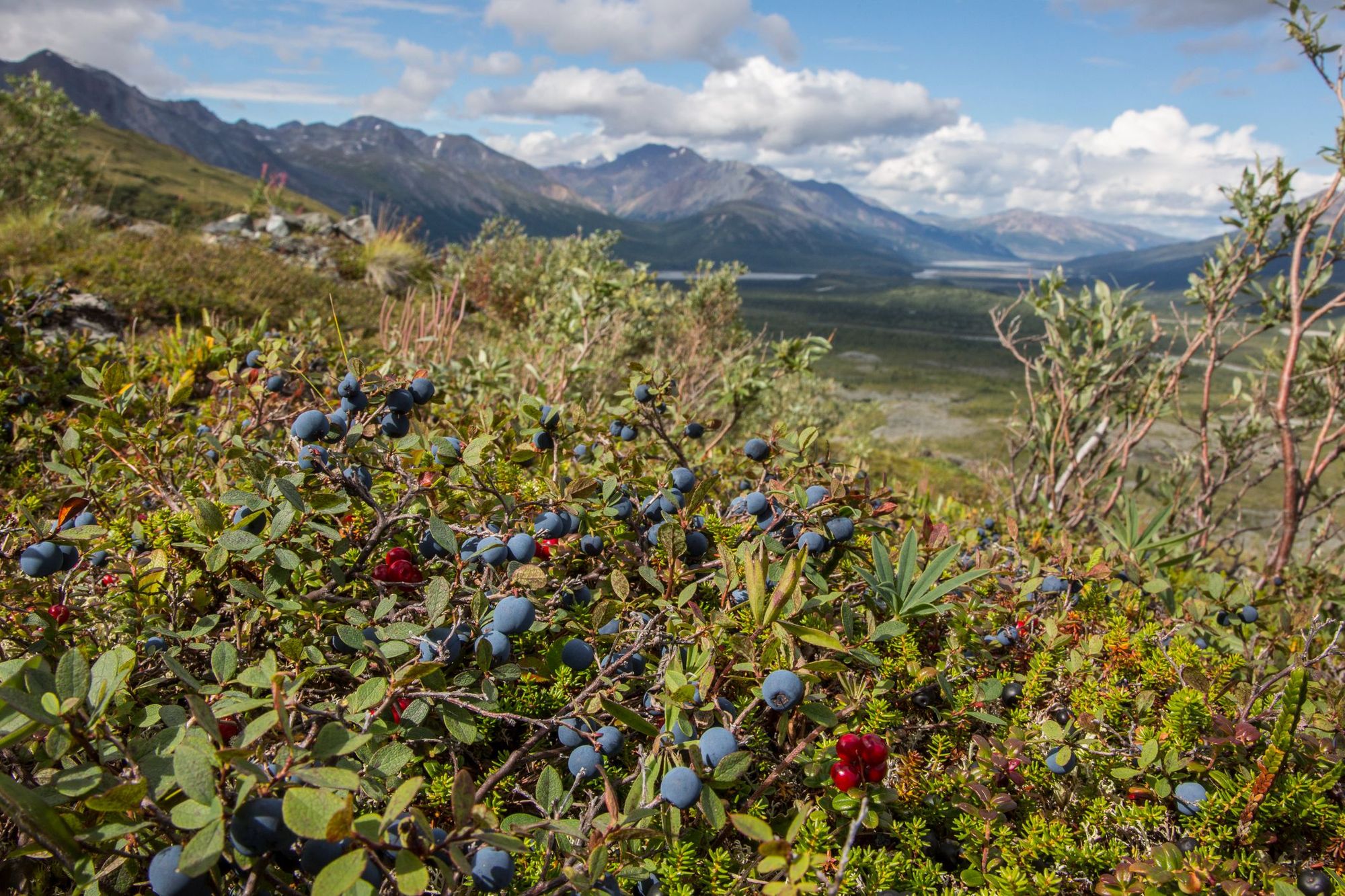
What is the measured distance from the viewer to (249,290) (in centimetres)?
980

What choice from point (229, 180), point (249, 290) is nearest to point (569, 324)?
point (249, 290)

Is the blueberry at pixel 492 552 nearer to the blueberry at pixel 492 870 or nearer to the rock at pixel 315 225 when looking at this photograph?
the blueberry at pixel 492 870

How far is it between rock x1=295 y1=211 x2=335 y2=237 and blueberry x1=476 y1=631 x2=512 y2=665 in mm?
19152

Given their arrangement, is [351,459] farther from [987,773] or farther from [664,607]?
[987,773]

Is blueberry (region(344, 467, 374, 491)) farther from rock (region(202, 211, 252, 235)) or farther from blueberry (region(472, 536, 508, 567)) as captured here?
rock (region(202, 211, 252, 235))

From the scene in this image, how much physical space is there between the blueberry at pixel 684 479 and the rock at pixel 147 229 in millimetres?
14979

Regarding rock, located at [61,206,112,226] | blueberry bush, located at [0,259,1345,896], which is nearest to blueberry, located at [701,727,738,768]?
blueberry bush, located at [0,259,1345,896]

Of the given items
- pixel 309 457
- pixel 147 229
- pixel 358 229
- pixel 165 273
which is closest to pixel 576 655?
pixel 309 457

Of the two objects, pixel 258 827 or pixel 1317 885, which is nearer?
pixel 258 827

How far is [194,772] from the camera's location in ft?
2.90

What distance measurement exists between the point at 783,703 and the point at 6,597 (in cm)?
162

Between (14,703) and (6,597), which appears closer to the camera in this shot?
(14,703)

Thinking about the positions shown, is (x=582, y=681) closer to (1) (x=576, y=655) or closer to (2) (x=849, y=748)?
(1) (x=576, y=655)

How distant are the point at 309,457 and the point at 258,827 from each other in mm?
924
